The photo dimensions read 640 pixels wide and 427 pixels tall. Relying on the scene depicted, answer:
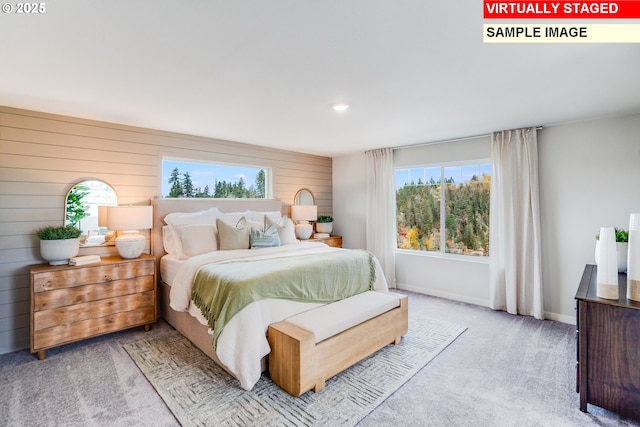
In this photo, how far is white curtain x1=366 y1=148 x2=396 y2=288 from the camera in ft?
16.6

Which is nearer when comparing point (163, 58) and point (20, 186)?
point (163, 58)

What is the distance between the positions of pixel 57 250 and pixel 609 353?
4.43 metres

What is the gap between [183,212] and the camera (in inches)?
156

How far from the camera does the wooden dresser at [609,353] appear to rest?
1.84 metres

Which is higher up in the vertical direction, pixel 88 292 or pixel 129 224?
pixel 129 224

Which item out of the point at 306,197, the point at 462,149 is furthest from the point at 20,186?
the point at 462,149

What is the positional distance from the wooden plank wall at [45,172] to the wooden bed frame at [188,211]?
0.26 metres

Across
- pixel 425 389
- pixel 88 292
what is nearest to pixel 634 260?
pixel 425 389

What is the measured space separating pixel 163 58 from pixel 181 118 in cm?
143

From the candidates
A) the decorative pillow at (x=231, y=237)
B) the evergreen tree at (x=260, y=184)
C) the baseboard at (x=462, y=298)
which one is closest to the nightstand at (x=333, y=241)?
the evergreen tree at (x=260, y=184)

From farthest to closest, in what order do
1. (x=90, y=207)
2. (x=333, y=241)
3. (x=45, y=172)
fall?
(x=333, y=241)
(x=90, y=207)
(x=45, y=172)

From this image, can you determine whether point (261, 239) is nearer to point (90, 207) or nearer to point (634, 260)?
point (90, 207)

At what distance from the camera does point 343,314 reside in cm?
257

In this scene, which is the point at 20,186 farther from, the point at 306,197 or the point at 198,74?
the point at 306,197
